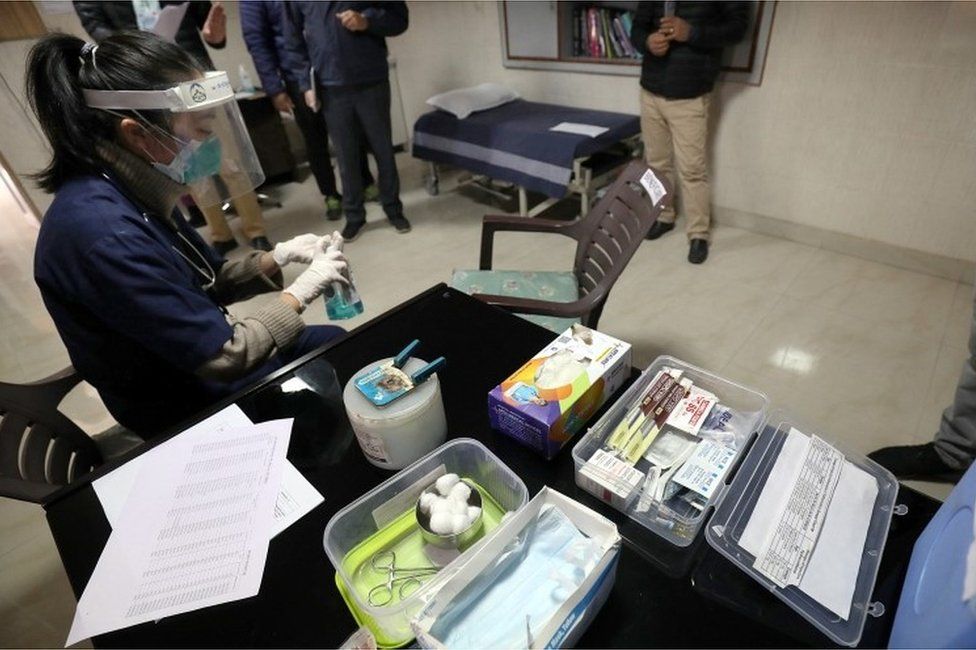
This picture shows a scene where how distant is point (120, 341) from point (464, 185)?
2981 mm

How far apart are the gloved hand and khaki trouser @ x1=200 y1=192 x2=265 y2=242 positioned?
6.70ft

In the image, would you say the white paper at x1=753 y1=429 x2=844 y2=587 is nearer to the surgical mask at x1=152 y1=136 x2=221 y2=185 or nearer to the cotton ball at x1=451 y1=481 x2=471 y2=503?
the cotton ball at x1=451 y1=481 x2=471 y2=503

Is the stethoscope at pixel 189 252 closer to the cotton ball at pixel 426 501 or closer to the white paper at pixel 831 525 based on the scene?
the cotton ball at pixel 426 501

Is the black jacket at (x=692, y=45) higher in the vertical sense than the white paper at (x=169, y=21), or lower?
lower

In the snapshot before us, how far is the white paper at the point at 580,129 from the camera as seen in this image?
2623 millimetres

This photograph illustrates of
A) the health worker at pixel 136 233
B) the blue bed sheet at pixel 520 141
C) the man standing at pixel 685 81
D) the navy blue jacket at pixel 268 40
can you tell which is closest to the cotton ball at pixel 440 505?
the health worker at pixel 136 233

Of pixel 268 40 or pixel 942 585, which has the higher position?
pixel 268 40

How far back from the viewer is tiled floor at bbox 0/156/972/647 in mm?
1499

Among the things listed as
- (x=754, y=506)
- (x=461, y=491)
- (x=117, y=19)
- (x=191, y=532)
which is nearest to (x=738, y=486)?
(x=754, y=506)

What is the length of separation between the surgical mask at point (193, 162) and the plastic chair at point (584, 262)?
713 millimetres

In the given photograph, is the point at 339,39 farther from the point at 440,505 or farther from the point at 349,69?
the point at 440,505

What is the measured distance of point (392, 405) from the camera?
2.32 ft

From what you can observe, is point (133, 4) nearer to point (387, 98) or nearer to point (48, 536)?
point (387, 98)

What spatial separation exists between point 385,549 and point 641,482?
1.16 feet
